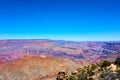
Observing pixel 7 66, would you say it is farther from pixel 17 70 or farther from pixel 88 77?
pixel 88 77

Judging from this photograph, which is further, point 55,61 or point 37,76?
point 55,61

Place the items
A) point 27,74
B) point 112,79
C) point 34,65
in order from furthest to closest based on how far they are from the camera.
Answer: point 34,65 → point 27,74 → point 112,79

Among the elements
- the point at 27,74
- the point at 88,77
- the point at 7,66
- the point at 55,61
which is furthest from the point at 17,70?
the point at 88,77

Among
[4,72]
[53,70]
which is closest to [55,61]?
[53,70]

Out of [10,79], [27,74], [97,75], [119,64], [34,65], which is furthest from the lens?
[34,65]

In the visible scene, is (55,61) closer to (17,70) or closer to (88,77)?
(17,70)

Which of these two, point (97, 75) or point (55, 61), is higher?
point (97, 75)

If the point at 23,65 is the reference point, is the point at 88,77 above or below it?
above

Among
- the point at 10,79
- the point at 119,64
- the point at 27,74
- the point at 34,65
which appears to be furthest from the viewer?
the point at 34,65

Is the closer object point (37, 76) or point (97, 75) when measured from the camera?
point (97, 75)
